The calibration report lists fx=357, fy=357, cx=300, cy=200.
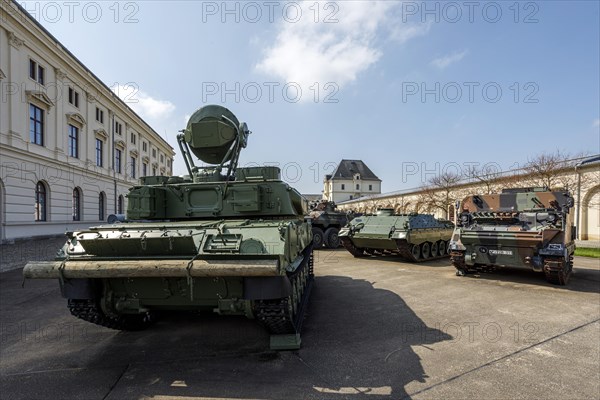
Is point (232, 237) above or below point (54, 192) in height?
below

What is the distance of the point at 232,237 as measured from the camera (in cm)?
388

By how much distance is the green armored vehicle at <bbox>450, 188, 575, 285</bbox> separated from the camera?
26.8 ft

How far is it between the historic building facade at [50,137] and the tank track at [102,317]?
16.4m

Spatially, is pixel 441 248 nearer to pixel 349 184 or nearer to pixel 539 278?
pixel 539 278

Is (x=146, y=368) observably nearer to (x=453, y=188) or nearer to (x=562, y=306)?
(x=562, y=306)

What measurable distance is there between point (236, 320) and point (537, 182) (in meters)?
23.0

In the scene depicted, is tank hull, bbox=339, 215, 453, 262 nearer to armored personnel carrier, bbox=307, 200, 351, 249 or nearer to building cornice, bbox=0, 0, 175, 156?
armored personnel carrier, bbox=307, 200, 351, 249

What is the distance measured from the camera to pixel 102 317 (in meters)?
4.43

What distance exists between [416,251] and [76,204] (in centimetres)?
2282

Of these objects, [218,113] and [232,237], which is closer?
[232,237]

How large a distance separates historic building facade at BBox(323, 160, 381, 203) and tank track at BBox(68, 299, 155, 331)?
72.0m

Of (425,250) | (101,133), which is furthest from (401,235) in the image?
(101,133)

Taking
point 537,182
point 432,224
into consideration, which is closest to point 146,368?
point 432,224

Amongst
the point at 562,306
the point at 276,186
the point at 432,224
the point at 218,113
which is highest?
the point at 218,113
